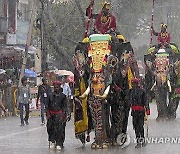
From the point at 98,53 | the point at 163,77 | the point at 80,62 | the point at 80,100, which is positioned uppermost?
the point at 98,53

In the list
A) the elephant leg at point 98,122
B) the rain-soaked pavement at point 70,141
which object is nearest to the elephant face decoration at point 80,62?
the elephant leg at point 98,122

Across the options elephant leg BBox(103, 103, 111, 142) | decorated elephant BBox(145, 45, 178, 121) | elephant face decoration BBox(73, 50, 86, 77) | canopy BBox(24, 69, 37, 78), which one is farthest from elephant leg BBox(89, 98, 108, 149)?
canopy BBox(24, 69, 37, 78)

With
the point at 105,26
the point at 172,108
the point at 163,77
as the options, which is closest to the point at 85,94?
the point at 105,26

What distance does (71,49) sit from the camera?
40.5 meters

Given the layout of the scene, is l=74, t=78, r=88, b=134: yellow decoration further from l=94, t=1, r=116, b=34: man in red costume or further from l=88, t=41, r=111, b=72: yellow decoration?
l=94, t=1, r=116, b=34: man in red costume

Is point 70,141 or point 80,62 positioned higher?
point 80,62

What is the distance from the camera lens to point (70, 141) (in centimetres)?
Result: 1605

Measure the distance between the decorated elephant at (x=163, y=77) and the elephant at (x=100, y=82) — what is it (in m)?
6.70

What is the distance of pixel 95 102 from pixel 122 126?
1230 mm

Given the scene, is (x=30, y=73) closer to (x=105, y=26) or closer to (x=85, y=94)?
(x=105, y=26)

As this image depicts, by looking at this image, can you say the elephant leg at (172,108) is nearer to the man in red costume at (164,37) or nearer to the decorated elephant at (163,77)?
the decorated elephant at (163,77)

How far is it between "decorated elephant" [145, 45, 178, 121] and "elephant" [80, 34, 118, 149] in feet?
22.0

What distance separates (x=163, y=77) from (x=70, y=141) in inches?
230

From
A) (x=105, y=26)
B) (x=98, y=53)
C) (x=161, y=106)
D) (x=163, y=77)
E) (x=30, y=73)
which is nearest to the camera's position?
(x=98, y=53)
